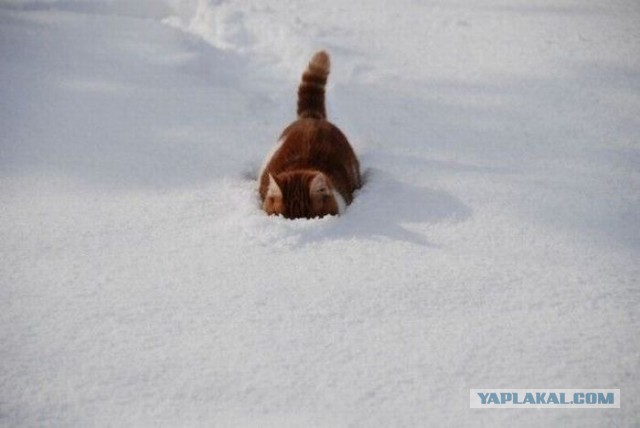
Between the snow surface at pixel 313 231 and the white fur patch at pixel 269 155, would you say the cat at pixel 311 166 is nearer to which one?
the white fur patch at pixel 269 155

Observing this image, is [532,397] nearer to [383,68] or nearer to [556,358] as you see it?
[556,358]

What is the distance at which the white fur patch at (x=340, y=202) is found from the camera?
219 cm

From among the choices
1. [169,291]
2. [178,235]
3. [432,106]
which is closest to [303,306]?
[169,291]

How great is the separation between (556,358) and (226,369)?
91cm

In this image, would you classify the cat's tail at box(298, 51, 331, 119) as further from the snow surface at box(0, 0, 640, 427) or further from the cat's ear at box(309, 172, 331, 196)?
the cat's ear at box(309, 172, 331, 196)

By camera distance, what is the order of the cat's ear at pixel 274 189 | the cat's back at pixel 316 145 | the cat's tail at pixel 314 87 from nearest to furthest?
the cat's ear at pixel 274 189, the cat's back at pixel 316 145, the cat's tail at pixel 314 87

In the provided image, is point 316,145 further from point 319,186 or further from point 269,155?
point 319,186

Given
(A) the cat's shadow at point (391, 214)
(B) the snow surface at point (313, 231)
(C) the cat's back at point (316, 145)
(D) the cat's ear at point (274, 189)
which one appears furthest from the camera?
(C) the cat's back at point (316, 145)

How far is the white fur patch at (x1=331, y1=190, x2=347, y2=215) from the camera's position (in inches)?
86.3

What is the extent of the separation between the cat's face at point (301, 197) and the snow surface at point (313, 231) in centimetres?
13

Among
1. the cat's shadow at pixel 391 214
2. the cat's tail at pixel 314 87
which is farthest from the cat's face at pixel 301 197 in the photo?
the cat's tail at pixel 314 87

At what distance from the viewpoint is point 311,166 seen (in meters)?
2.40

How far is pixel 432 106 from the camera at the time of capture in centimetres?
302

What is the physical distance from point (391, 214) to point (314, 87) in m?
0.94
